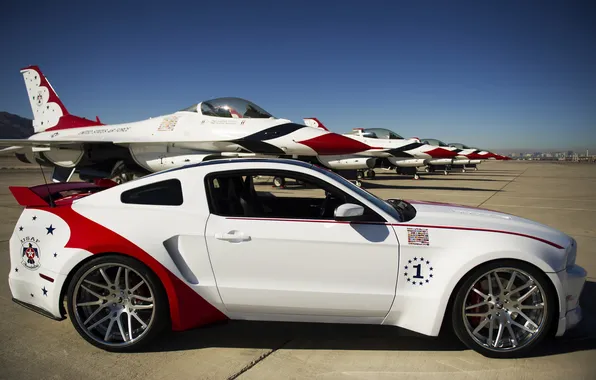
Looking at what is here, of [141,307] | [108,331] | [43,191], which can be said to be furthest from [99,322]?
[43,191]

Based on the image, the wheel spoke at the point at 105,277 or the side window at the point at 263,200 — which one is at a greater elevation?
the side window at the point at 263,200

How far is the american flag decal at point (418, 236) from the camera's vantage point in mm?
2561

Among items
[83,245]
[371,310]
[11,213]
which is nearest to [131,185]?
[83,245]

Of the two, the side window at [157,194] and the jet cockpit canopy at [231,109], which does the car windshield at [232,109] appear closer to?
the jet cockpit canopy at [231,109]

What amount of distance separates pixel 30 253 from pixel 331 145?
10071 millimetres

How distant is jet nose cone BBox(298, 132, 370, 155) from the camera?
11867mm

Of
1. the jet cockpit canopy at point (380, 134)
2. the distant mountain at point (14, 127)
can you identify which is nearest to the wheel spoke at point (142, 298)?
the jet cockpit canopy at point (380, 134)

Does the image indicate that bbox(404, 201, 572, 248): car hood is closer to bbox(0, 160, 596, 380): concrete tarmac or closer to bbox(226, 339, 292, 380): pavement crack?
Answer: bbox(0, 160, 596, 380): concrete tarmac

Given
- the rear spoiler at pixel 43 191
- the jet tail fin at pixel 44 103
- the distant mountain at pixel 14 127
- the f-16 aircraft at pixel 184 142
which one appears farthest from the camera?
the distant mountain at pixel 14 127

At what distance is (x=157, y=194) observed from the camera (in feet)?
9.18

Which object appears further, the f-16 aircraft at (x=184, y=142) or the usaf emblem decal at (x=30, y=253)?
the f-16 aircraft at (x=184, y=142)

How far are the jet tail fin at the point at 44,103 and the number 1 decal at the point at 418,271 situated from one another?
51.7 feet

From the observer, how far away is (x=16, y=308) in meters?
3.38

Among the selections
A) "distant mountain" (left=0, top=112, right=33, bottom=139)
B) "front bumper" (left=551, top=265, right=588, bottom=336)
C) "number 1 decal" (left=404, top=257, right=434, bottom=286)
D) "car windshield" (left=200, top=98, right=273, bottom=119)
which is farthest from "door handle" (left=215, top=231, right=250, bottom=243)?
"distant mountain" (left=0, top=112, right=33, bottom=139)
